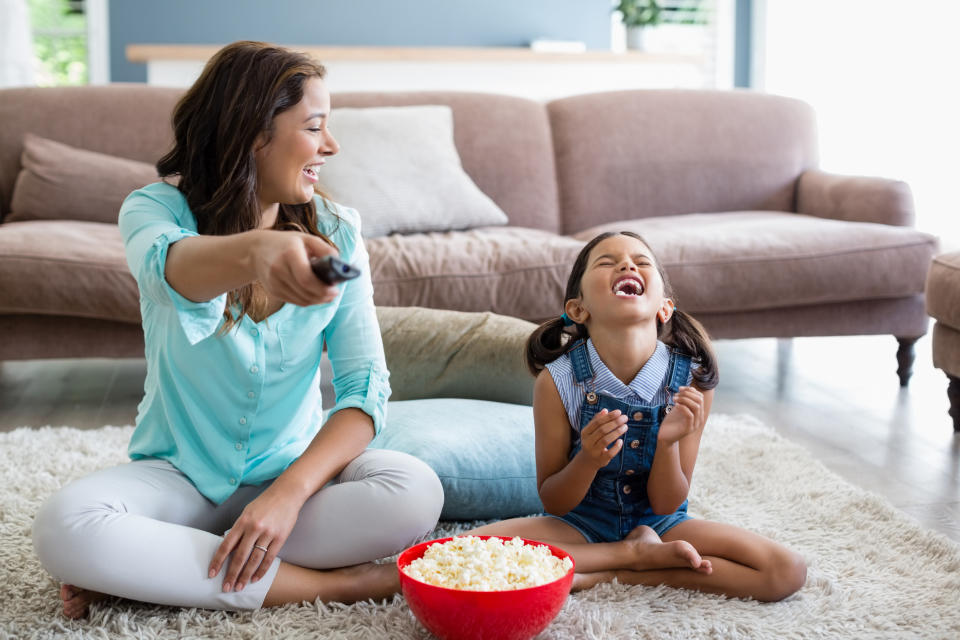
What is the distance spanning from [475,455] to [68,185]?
5.97ft

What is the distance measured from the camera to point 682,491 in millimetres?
1406

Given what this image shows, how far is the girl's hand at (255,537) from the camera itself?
1229mm

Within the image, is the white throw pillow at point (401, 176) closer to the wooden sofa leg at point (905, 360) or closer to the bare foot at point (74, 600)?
the wooden sofa leg at point (905, 360)

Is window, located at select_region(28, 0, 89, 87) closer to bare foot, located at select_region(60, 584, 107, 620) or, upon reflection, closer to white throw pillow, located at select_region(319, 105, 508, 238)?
white throw pillow, located at select_region(319, 105, 508, 238)

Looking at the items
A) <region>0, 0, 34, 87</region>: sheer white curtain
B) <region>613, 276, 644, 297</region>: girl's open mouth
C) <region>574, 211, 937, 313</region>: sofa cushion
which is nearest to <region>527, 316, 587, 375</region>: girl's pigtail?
<region>613, 276, 644, 297</region>: girl's open mouth

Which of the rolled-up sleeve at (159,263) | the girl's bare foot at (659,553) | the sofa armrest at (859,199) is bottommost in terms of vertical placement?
the girl's bare foot at (659,553)

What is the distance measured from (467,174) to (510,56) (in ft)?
8.03

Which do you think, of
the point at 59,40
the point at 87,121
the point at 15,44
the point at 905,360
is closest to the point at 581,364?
the point at 905,360

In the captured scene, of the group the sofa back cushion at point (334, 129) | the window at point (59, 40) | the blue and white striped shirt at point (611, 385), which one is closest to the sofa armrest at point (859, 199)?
the sofa back cushion at point (334, 129)

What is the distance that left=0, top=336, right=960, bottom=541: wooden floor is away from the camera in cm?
203

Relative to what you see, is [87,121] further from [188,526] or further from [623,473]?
[623,473]

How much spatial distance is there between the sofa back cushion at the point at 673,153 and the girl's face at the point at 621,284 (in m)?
1.82

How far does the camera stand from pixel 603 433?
1.29 meters

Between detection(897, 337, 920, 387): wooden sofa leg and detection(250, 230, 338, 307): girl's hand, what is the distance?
93.5 inches
